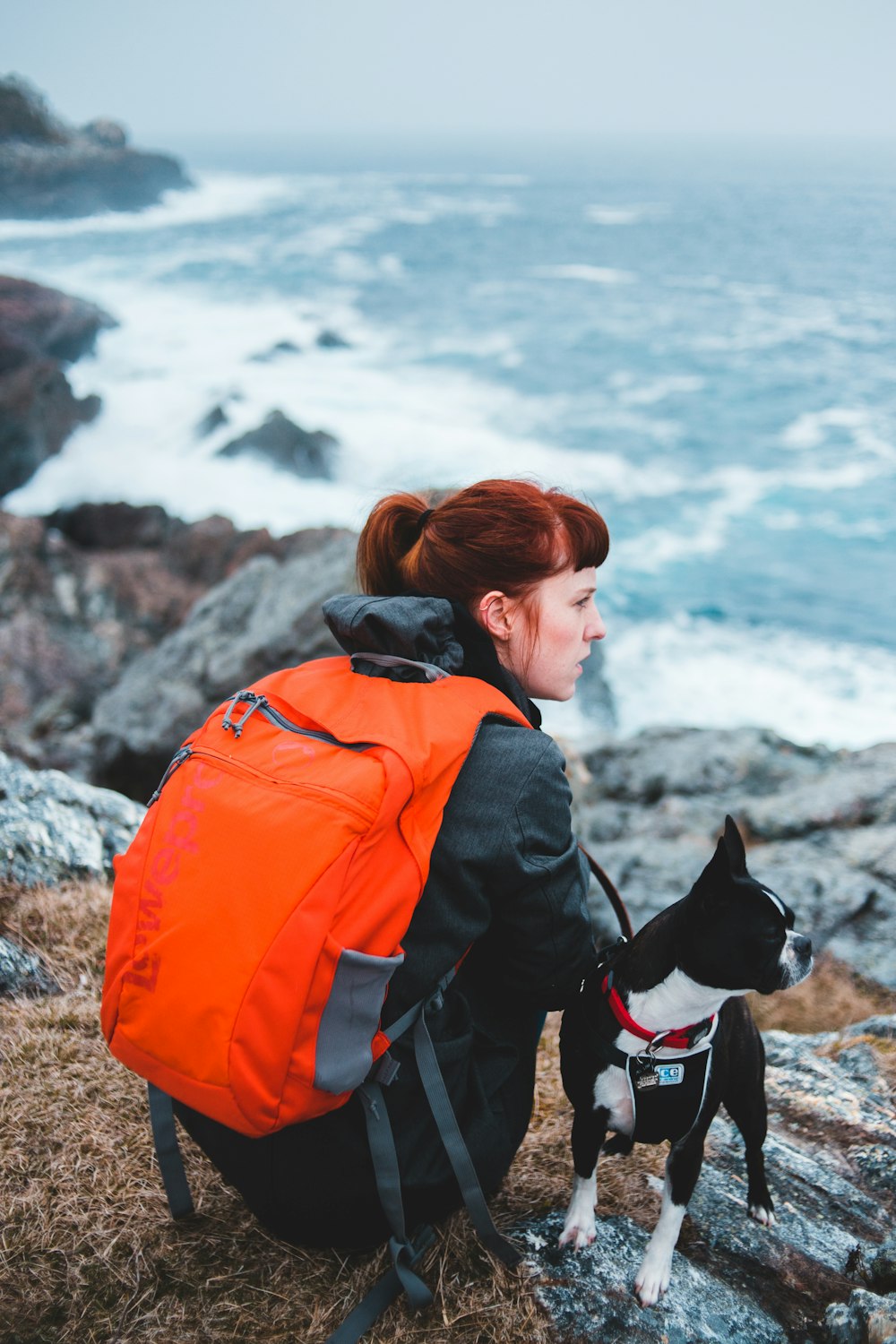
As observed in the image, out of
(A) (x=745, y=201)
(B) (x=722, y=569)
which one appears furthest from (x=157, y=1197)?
(A) (x=745, y=201)

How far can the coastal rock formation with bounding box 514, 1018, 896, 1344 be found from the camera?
2.38 meters

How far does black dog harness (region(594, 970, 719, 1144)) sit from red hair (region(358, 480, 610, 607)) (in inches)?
43.6

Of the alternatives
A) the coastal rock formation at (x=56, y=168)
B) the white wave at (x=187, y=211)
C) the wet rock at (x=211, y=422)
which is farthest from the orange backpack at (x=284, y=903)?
the coastal rock formation at (x=56, y=168)

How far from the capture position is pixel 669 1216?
96.2 inches

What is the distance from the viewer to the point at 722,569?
806 inches

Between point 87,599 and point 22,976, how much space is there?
39.6ft

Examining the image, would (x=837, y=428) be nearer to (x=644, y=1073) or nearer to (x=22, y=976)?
(x=22, y=976)

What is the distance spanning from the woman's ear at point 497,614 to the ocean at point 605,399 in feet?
1.29

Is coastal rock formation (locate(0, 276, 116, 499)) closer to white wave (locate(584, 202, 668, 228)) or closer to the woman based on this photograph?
the woman

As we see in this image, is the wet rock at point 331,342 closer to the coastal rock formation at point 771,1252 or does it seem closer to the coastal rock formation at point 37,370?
the coastal rock formation at point 37,370

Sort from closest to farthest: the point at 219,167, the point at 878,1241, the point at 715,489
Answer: the point at 878,1241
the point at 715,489
the point at 219,167

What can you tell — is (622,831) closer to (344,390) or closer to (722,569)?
(722,569)

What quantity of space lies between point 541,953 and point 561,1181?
113 cm

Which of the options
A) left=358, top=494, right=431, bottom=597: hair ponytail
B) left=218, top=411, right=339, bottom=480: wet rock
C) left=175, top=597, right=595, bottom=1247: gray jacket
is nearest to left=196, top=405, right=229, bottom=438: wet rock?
left=218, top=411, right=339, bottom=480: wet rock
